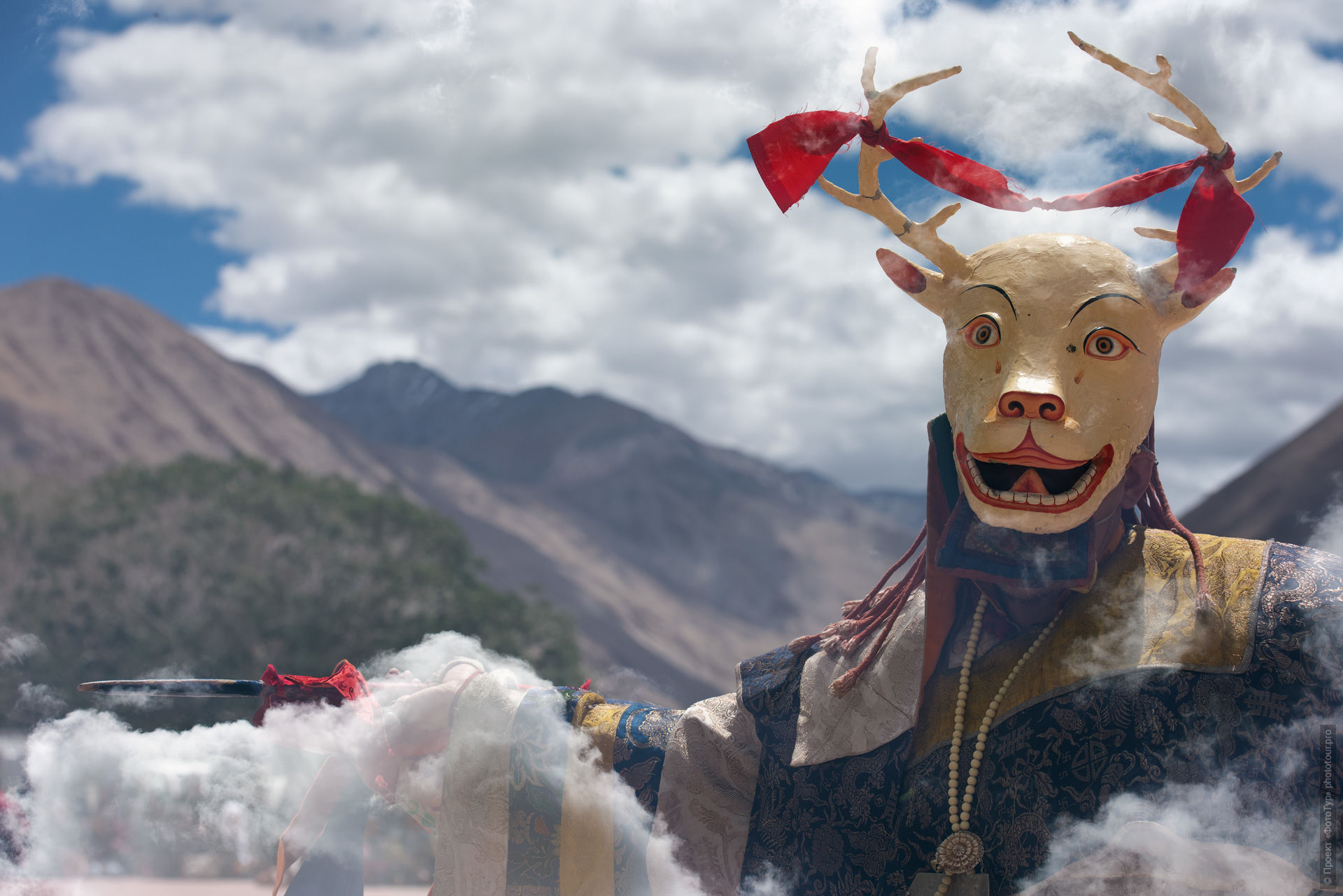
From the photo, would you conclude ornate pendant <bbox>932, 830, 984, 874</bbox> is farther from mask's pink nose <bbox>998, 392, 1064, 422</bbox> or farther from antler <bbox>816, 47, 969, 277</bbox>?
antler <bbox>816, 47, 969, 277</bbox>

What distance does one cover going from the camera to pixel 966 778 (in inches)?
85.0

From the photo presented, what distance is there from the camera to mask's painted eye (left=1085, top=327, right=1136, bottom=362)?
2127 mm

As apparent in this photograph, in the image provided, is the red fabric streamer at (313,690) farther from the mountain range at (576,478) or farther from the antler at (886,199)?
the mountain range at (576,478)

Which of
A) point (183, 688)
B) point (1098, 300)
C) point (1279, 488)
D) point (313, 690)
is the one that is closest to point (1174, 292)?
point (1098, 300)

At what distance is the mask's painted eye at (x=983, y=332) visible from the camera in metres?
2.18

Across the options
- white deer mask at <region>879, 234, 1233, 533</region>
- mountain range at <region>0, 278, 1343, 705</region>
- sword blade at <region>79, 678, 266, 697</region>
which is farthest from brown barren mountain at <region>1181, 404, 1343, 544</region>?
sword blade at <region>79, 678, 266, 697</region>

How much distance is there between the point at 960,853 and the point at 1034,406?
89 centimetres

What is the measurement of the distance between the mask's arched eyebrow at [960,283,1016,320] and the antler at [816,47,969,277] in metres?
0.07

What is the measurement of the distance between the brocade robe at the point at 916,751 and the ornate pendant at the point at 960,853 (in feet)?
0.09

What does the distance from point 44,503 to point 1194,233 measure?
17.4m

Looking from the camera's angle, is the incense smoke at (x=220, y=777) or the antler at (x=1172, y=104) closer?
the antler at (x=1172, y=104)

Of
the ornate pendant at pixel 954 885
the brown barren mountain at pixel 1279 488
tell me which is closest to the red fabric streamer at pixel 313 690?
the ornate pendant at pixel 954 885

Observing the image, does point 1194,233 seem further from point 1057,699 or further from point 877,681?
point 877,681

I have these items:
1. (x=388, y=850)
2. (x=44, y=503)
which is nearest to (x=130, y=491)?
(x=44, y=503)
